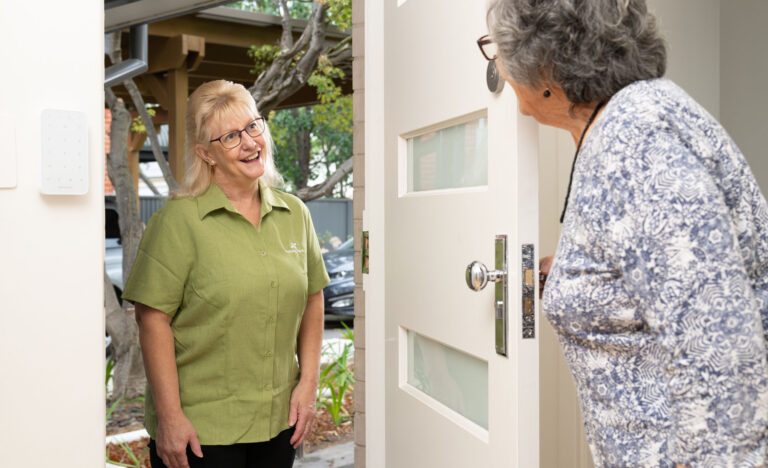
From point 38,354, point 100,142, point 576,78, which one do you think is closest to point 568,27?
point 576,78

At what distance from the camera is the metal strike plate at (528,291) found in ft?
4.84

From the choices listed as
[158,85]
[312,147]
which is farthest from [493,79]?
[312,147]

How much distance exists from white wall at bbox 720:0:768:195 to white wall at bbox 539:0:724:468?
0.18 ft

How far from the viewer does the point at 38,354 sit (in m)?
1.38

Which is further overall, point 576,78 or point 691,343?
point 576,78

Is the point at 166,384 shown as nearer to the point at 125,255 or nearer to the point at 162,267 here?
the point at 162,267

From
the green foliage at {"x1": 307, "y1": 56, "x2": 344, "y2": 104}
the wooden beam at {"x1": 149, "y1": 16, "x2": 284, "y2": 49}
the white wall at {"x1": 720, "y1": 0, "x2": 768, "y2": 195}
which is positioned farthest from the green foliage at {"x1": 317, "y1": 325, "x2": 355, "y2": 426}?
the white wall at {"x1": 720, "y1": 0, "x2": 768, "y2": 195}

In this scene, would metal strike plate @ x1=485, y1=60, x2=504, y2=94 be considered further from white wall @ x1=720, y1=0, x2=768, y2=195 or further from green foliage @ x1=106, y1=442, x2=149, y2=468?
green foliage @ x1=106, y1=442, x2=149, y2=468

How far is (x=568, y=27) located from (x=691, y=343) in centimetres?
54

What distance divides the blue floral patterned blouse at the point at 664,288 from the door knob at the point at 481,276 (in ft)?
0.97

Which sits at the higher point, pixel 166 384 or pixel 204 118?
pixel 204 118

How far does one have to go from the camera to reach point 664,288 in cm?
100

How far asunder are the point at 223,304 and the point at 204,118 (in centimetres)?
56

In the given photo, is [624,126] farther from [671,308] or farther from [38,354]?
[38,354]
